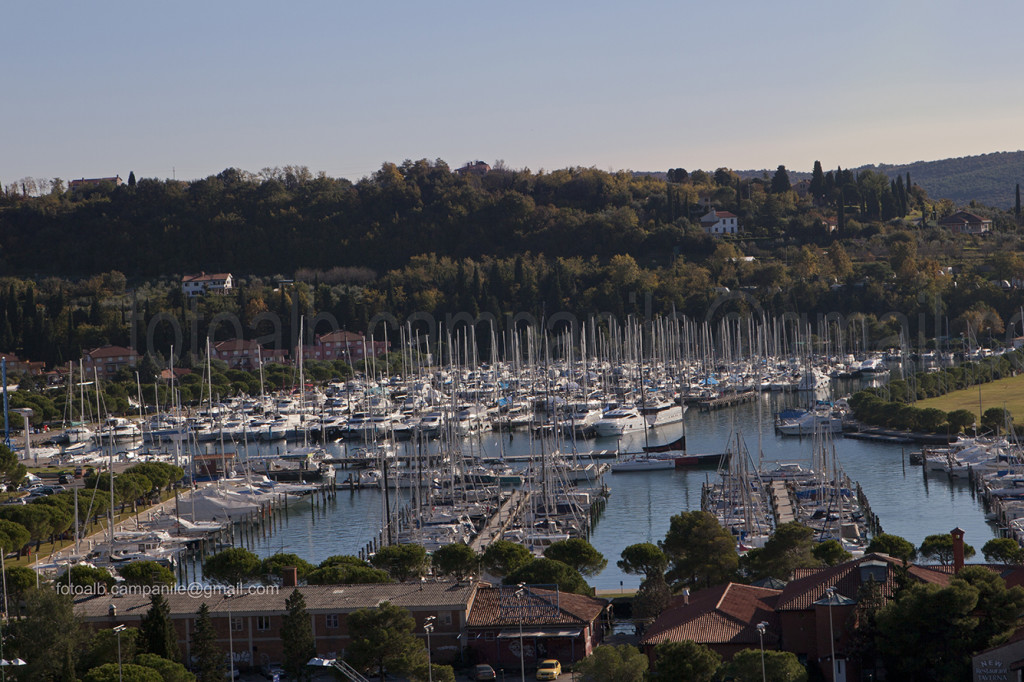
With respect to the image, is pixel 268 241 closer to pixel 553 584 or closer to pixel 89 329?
pixel 89 329

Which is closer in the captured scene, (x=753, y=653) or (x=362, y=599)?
(x=753, y=653)

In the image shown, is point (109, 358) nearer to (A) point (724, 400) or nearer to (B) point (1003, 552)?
(A) point (724, 400)

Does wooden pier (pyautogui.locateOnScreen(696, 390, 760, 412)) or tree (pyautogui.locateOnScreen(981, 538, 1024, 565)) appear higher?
tree (pyautogui.locateOnScreen(981, 538, 1024, 565))

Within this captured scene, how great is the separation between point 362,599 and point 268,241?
280ft

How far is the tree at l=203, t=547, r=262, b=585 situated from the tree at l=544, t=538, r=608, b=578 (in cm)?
539

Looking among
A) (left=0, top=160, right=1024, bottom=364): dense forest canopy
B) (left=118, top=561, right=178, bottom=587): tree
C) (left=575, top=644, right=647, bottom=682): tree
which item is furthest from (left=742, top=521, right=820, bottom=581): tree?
(left=0, top=160, right=1024, bottom=364): dense forest canopy

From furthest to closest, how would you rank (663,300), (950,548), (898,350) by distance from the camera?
1. (663,300)
2. (898,350)
3. (950,548)

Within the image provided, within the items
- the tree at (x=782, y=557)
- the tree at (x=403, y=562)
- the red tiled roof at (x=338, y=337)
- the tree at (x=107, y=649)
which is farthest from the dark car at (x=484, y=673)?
the red tiled roof at (x=338, y=337)

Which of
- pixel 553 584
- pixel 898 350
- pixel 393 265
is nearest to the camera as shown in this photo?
pixel 553 584

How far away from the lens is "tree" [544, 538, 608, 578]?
22938mm

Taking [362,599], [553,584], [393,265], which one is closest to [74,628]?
[362,599]

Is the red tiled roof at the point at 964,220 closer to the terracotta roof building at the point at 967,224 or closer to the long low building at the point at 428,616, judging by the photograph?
the terracotta roof building at the point at 967,224

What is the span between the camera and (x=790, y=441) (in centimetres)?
4466
